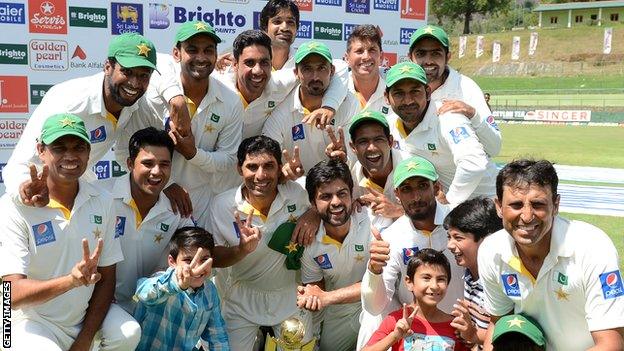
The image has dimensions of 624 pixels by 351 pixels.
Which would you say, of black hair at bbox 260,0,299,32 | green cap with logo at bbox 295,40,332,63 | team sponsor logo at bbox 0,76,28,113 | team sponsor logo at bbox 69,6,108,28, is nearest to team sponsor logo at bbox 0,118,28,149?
team sponsor logo at bbox 0,76,28,113

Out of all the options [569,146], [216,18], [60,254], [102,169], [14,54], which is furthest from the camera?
[569,146]

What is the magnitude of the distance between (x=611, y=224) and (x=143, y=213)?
277 inches

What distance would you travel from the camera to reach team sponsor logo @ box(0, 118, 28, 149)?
22.2ft

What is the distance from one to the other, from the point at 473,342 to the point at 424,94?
1.75 metres

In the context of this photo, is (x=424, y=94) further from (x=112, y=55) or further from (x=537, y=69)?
(x=537, y=69)

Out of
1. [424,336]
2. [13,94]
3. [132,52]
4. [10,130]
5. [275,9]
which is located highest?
[275,9]

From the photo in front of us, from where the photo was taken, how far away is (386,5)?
29.4 feet

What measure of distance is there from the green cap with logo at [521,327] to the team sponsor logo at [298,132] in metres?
2.21

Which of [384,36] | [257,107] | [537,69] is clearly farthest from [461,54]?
[257,107]

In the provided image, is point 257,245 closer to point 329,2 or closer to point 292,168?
point 292,168

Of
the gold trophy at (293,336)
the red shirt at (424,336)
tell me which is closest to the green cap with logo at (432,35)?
the red shirt at (424,336)

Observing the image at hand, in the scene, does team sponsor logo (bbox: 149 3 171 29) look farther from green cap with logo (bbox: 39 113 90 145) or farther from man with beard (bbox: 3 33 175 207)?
→ green cap with logo (bbox: 39 113 90 145)

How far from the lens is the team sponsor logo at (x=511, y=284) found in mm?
3617

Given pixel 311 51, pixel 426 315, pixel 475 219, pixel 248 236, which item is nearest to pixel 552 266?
pixel 475 219
